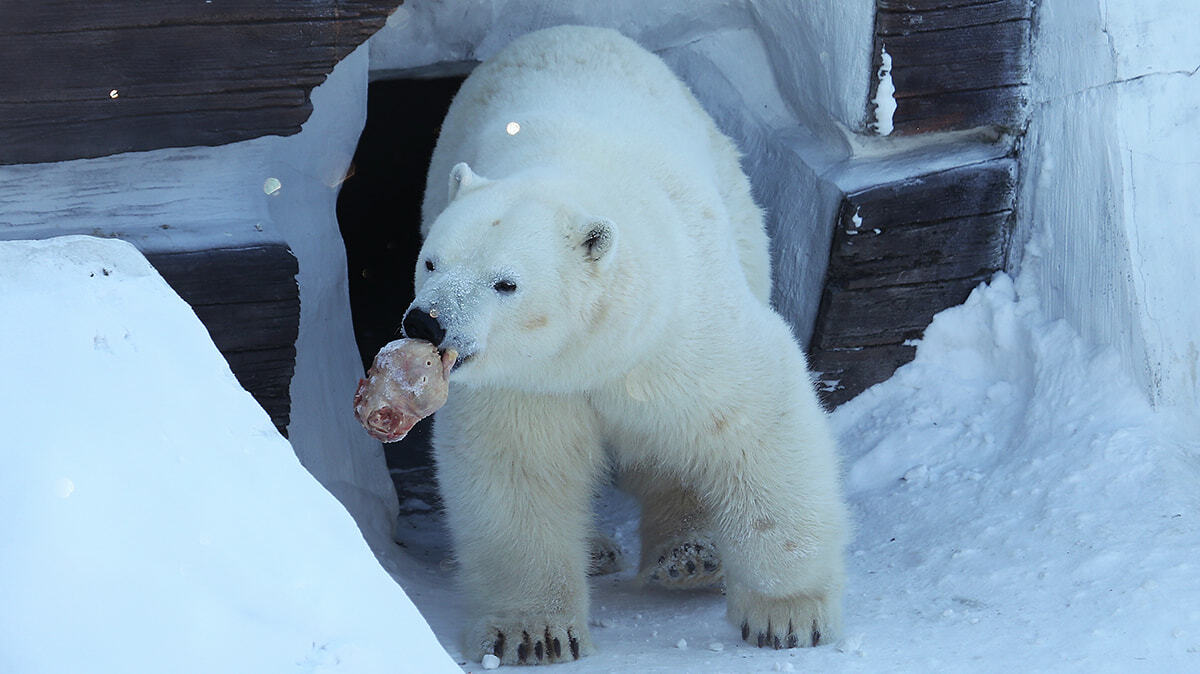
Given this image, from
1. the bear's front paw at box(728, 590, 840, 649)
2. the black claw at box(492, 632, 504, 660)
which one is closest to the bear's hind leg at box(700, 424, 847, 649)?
the bear's front paw at box(728, 590, 840, 649)

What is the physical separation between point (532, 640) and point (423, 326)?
1031 millimetres

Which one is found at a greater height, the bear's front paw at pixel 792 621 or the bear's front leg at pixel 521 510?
the bear's front leg at pixel 521 510

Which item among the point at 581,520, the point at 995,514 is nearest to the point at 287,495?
the point at 581,520

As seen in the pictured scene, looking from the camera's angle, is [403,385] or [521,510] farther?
[521,510]

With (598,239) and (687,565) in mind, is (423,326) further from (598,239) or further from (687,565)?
(687,565)

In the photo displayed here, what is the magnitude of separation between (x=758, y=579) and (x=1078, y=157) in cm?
169

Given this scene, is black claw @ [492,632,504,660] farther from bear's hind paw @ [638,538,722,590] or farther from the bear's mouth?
the bear's mouth

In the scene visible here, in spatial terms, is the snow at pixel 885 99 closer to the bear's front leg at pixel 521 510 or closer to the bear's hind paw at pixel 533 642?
the bear's front leg at pixel 521 510

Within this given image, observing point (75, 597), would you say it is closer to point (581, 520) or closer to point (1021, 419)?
point (581, 520)

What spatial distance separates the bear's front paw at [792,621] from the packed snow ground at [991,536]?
4 centimetres

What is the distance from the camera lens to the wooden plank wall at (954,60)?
154 inches

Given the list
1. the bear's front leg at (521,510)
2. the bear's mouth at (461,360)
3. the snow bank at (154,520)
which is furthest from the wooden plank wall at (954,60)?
the snow bank at (154,520)

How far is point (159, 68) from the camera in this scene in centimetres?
331

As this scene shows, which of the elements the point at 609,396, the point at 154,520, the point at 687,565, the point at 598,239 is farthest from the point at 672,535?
the point at 154,520
